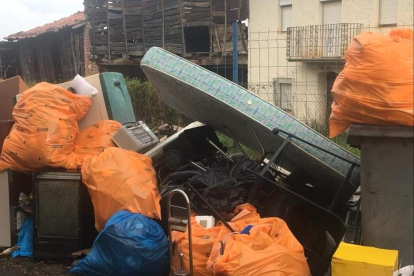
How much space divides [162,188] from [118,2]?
57.2 ft

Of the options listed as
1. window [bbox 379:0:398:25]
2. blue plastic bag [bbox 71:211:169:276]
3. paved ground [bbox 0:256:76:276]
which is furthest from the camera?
window [bbox 379:0:398:25]

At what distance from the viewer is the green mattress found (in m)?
3.73

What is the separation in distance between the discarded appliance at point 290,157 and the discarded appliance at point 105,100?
1012 millimetres

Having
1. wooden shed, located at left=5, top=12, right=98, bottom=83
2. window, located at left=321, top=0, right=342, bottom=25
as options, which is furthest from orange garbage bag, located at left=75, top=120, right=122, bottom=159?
wooden shed, located at left=5, top=12, right=98, bottom=83

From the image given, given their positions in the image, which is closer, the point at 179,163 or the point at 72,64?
the point at 179,163

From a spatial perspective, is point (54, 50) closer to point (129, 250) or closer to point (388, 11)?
point (388, 11)

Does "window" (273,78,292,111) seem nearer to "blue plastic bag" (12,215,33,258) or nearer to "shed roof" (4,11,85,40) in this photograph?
"blue plastic bag" (12,215,33,258)

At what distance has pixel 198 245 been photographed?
3229 mm

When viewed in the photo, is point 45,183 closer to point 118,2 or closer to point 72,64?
point 118,2

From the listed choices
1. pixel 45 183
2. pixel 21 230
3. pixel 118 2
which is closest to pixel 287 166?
pixel 45 183

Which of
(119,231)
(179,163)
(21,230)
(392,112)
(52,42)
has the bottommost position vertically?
(21,230)

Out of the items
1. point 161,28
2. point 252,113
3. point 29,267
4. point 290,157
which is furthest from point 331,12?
point 29,267

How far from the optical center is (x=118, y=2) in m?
20.2

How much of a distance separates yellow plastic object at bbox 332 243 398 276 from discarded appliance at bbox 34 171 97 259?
2.15m
